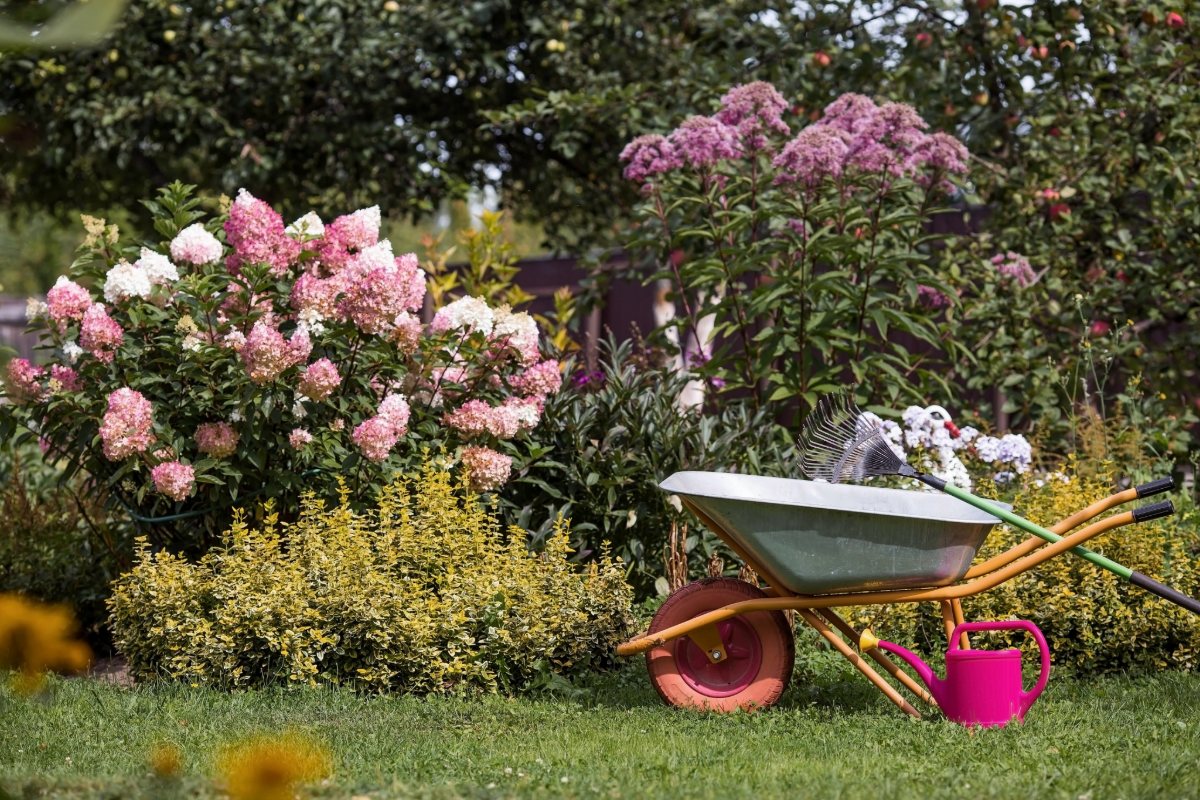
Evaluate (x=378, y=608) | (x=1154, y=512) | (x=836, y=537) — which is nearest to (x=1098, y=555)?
(x=1154, y=512)

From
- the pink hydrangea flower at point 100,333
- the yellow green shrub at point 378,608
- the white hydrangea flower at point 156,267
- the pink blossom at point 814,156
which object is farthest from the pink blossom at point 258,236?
the pink blossom at point 814,156

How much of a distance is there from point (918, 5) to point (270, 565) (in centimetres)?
522

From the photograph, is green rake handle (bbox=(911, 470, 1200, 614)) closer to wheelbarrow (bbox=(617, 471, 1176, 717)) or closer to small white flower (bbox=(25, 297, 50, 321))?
wheelbarrow (bbox=(617, 471, 1176, 717))

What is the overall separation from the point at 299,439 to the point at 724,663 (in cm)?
152

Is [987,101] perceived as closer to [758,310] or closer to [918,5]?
[918,5]

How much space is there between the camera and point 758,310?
5367 mm

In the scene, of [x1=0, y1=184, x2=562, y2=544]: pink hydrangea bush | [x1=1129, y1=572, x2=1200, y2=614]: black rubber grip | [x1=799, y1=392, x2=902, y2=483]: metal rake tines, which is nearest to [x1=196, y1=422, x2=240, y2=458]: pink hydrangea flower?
[x1=0, y1=184, x2=562, y2=544]: pink hydrangea bush

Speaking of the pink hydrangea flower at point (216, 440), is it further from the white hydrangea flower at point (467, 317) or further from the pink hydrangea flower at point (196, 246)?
the white hydrangea flower at point (467, 317)

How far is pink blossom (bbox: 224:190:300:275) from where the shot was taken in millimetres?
4395

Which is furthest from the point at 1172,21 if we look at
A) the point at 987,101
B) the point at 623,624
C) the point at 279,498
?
the point at 279,498

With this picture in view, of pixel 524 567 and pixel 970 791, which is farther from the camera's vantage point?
pixel 524 567

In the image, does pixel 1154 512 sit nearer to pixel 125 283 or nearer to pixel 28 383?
pixel 125 283

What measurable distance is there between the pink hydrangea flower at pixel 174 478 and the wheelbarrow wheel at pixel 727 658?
1.53 metres

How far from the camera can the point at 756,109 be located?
18.2 ft
